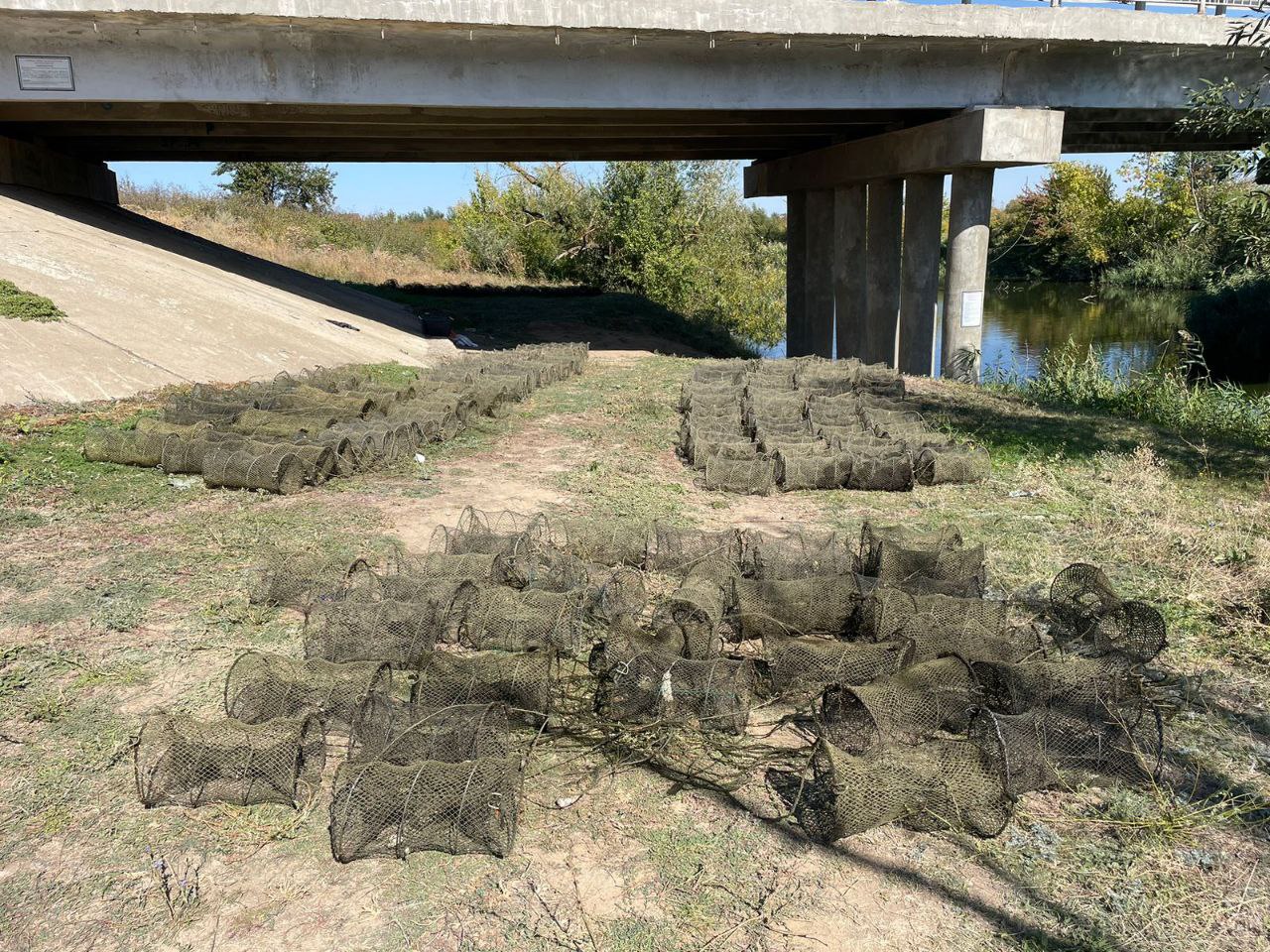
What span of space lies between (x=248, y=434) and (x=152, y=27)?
7767 millimetres

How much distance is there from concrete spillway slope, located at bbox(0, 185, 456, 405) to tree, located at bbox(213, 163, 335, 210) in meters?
23.3

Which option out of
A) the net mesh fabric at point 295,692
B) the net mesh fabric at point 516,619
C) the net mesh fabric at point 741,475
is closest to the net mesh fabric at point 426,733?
the net mesh fabric at point 295,692

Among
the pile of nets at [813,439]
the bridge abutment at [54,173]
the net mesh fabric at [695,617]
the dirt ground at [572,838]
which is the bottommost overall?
the dirt ground at [572,838]

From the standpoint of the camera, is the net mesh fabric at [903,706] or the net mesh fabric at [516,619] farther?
the net mesh fabric at [516,619]

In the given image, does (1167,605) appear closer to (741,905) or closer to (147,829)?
(741,905)

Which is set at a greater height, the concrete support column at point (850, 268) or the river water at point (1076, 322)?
the concrete support column at point (850, 268)

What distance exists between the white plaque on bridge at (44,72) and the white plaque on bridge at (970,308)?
14.9 m

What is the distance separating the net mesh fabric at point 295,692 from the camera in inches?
177

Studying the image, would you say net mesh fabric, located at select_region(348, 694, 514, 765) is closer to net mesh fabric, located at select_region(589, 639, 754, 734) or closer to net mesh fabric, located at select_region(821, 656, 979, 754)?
net mesh fabric, located at select_region(589, 639, 754, 734)

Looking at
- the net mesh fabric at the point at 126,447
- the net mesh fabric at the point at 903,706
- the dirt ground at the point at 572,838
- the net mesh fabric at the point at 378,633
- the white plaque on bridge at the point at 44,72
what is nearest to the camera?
the dirt ground at the point at 572,838

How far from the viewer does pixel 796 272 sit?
24.3 m

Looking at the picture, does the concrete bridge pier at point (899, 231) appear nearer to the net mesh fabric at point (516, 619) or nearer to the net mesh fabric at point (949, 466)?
the net mesh fabric at point (949, 466)

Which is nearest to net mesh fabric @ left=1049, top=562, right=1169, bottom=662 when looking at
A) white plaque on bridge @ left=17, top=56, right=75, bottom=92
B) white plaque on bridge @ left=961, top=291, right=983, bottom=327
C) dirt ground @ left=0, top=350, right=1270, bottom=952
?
dirt ground @ left=0, top=350, right=1270, bottom=952

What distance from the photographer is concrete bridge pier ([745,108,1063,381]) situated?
16.1 metres
